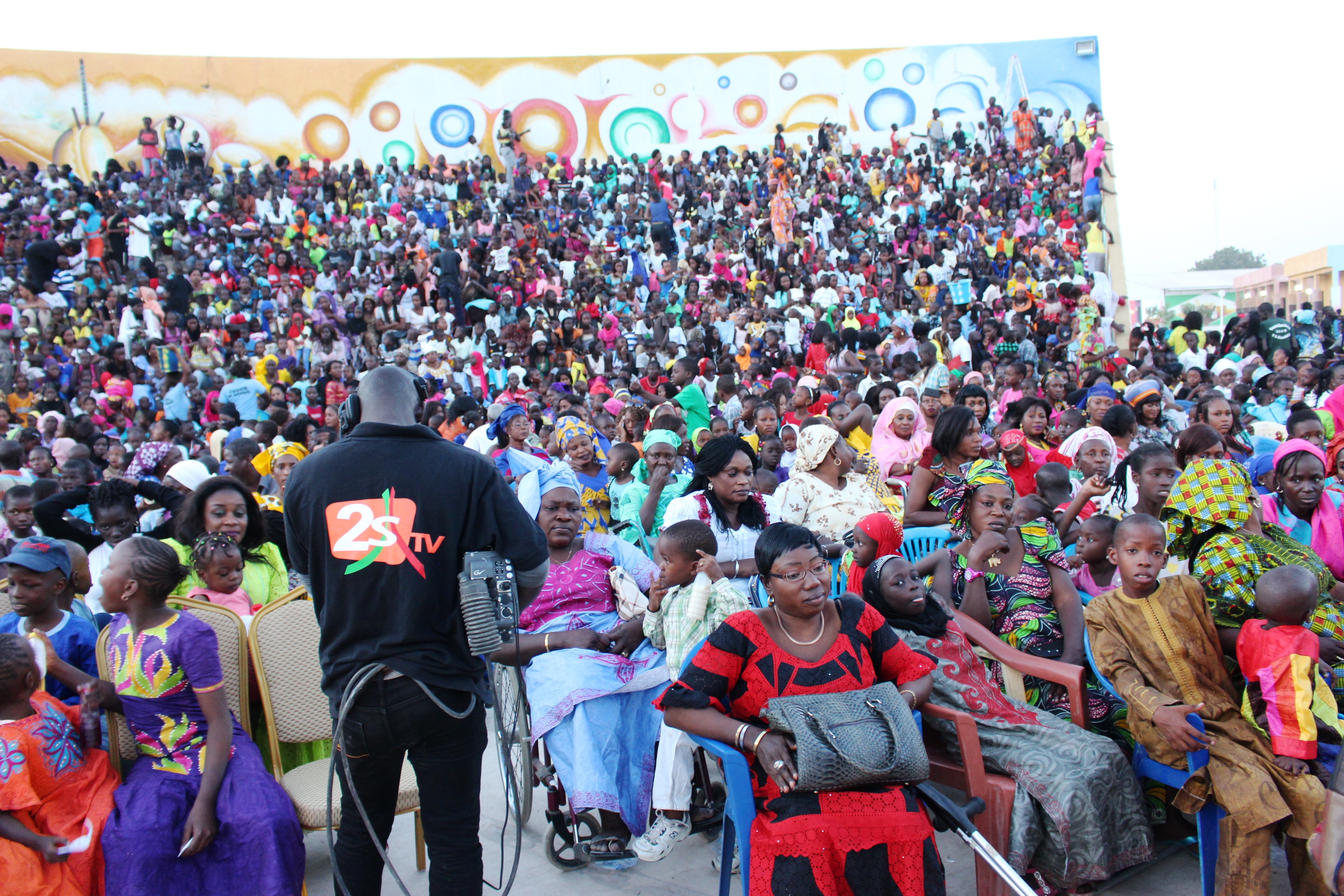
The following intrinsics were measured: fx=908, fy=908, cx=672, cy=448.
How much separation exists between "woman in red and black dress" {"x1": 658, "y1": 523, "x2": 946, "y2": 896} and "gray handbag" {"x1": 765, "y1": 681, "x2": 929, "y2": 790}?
5 cm

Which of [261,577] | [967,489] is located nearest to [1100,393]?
[967,489]

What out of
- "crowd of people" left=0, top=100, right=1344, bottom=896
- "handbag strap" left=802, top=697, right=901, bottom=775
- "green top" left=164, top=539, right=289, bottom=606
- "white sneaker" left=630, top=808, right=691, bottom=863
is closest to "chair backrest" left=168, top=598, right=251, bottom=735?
"crowd of people" left=0, top=100, right=1344, bottom=896

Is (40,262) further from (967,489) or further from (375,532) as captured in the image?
(967,489)

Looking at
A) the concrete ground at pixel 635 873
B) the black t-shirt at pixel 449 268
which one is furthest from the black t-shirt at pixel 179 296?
the concrete ground at pixel 635 873

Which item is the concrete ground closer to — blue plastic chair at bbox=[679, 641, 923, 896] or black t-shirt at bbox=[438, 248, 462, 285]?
blue plastic chair at bbox=[679, 641, 923, 896]

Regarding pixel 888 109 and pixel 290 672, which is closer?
pixel 290 672

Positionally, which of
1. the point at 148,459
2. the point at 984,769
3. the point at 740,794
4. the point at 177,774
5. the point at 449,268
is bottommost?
the point at 984,769

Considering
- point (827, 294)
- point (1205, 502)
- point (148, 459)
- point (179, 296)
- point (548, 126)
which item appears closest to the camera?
point (1205, 502)

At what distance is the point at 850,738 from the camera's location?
7.89 ft

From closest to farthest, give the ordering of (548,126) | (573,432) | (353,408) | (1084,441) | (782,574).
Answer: (353,408) < (782,574) < (1084,441) < (573,432) < (548,126)

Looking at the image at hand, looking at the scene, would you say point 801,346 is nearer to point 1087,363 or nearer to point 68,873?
point 1087,363

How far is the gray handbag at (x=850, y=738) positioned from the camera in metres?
2.37

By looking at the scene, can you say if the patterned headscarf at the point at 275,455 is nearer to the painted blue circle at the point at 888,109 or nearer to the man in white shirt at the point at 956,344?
the man in white shirt at the point at 956,344

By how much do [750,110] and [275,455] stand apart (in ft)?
75.3
